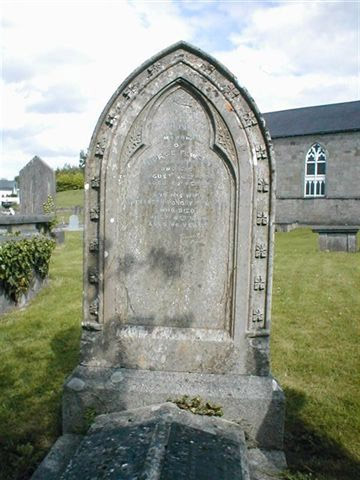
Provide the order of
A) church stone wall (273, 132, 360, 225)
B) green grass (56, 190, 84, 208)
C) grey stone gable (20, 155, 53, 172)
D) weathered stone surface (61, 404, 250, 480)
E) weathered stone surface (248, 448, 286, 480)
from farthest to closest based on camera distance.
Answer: green grass (56, 190, 84, 208), church stone wall (273, 132, 360, 225), grey stone gable (20, 155, 53, 172), weathered stone surface (248, 448, 286, 480), weathered stone surface (61, 404, 250, 480)

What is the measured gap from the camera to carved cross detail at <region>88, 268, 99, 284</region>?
3.53 metres

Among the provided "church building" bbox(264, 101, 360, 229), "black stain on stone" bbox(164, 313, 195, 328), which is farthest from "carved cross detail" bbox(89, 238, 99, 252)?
"church building" bbox(264, 101, 360, 229)

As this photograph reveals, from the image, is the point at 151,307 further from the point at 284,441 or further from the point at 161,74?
the point at 161,74

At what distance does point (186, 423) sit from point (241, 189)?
5.77 feet

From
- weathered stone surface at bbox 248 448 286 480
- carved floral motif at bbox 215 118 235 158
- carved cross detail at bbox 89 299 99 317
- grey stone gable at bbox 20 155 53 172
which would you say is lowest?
weathered stone surface at bbox 248 448 286 480

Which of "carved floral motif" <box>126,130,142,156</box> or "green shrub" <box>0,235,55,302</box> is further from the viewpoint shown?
"green shrub" <box>0,235,55,302</box>

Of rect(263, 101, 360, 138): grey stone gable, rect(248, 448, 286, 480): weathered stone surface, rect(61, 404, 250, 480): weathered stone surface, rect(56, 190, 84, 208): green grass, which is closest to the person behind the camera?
rect(61, 404, 250, 480): weathered stone surface

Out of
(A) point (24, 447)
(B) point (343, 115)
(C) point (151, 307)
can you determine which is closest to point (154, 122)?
A: (C) point (151, 307)

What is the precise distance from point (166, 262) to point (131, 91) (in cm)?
138

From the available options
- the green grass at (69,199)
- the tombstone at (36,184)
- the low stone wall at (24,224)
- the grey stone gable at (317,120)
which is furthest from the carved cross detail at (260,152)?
the green grass at (69,199)

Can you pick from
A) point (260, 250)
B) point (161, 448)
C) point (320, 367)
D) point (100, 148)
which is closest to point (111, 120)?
point (100, 148)

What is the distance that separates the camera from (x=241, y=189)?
340 centimetres

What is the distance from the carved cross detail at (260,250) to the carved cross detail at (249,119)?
0.94 meters

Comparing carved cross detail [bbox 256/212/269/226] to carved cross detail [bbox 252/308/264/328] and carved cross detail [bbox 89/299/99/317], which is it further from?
carved cross detail [bbox 89/299/99/317]
